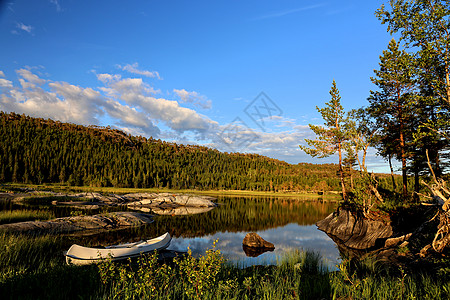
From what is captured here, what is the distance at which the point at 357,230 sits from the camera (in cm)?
2838

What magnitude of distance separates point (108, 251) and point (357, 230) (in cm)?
2734

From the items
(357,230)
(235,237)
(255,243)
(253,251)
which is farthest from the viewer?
(235,237)

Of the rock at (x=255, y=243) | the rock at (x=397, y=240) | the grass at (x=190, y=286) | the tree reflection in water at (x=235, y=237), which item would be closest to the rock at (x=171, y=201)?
the tree reflection in water at (x=235, y=237)

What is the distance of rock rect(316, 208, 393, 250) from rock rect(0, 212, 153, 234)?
2897cm

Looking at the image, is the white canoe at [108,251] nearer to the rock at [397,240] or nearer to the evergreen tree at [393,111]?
the rock at [397,240]

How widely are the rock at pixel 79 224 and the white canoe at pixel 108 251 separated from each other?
40.1 feet

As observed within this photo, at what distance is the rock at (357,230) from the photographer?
80.3 ft

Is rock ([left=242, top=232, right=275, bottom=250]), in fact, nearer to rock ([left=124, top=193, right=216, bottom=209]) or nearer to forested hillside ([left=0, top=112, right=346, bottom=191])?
rock ([left=124, top=193, right=216, bottom=209])

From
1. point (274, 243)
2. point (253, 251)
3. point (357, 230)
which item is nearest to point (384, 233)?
point (357, 230)

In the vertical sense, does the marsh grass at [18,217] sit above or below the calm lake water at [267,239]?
above

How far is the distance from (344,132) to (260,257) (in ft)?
92.4

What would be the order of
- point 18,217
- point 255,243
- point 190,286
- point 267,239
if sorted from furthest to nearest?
point 267,239 → point 18,217 → point 255,243 → point 190,286

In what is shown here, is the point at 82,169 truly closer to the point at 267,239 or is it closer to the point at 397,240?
the point at 267,239

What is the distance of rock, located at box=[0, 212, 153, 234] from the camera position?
2369 centimetres
